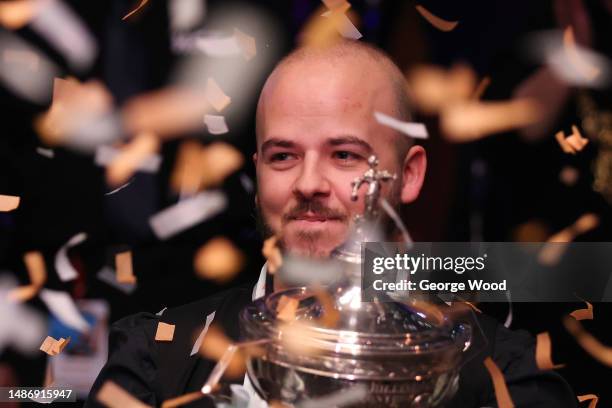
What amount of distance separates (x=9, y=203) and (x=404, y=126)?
677mm

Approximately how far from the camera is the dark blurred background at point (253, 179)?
0.95 metres

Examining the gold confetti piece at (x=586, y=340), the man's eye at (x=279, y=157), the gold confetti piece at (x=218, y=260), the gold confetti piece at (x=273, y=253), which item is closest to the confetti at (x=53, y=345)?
the gold confetti piece at (x=218, y=260)

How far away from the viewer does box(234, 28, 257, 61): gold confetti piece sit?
0.98 meters

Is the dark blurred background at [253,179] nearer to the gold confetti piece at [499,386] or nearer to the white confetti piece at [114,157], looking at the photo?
the white confetti piece at [114,157]

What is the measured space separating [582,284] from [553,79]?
0.31 metres

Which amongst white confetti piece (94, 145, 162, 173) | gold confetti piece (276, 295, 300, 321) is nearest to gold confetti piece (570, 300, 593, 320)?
gold confetti piece (276, 295, 300, 321)

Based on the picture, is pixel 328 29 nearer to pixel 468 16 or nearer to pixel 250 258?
pixel 468 16

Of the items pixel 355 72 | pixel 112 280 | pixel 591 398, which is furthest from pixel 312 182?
pixel 591 398

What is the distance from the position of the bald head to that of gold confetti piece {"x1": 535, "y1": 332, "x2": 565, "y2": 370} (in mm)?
369

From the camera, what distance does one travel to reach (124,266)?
1085 mm

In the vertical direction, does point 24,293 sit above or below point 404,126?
below

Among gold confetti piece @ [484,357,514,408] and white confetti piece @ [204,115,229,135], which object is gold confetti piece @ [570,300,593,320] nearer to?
gold confetti piece @ [484,357,514,408]

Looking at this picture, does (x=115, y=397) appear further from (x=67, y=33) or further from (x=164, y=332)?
(x=67, y=33)

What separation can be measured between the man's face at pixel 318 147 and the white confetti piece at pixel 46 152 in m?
0.40
